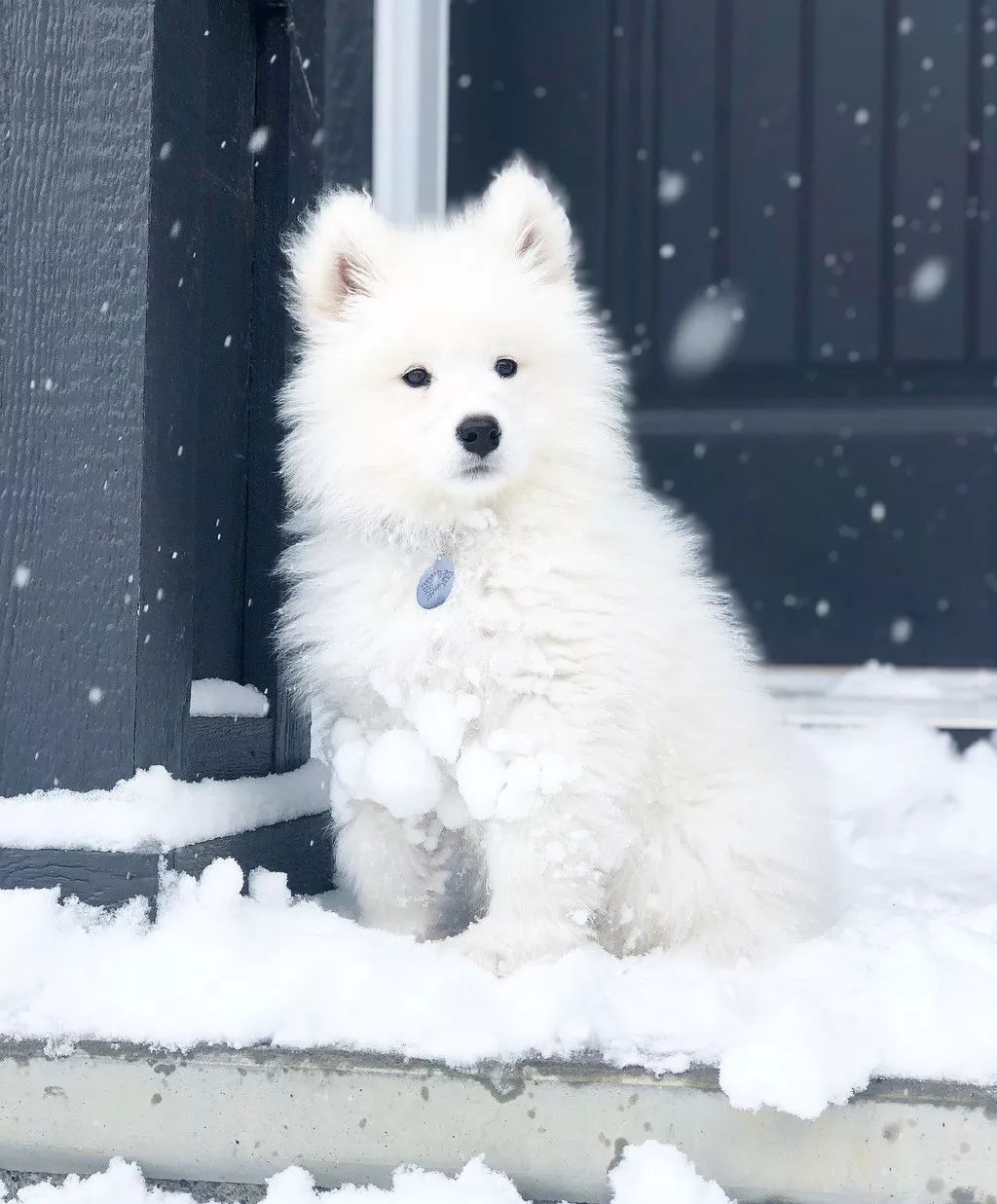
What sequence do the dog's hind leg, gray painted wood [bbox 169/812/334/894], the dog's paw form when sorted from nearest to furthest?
1. the dog's paw
2. gray painted wood [bbox 169/812/334/894]
3. the dog's hind leg

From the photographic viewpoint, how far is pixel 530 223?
2.09 meters

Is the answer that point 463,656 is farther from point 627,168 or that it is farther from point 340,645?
point 627,168

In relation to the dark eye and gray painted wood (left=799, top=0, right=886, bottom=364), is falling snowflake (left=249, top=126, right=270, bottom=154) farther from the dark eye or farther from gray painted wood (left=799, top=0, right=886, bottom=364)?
gray painted wood (left=799, top=0, right=886, bottom=364)

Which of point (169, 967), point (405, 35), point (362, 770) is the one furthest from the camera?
point (405, 35)

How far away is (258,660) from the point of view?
2.30 metres

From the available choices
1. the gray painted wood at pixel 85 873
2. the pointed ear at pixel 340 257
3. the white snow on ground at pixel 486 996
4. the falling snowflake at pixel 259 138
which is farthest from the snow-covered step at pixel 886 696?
the gray painted wood at pixel 85 873

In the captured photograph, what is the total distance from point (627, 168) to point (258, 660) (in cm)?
217

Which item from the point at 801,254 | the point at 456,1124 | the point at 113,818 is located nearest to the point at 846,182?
the point at 801,254

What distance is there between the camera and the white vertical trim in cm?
359

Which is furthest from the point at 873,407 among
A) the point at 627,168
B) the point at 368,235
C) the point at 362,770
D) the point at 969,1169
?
the point at 969,1169

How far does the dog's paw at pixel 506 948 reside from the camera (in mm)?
1726

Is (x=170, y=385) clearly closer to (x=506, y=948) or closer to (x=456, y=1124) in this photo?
(x=506, y=948)

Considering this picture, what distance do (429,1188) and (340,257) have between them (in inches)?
53.1

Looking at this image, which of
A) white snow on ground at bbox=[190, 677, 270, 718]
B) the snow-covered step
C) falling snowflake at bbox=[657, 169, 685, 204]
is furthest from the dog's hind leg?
falling snowflake at bbox=[657, 169, 685, 204]
